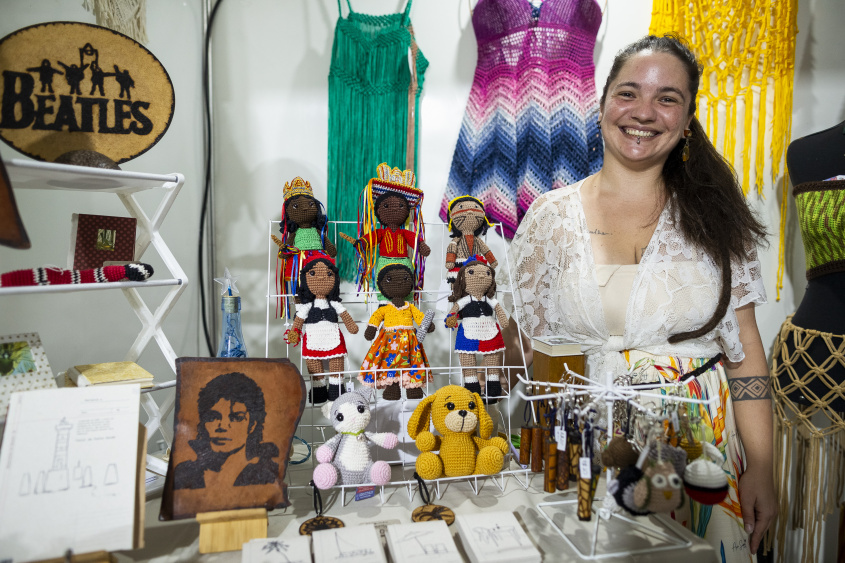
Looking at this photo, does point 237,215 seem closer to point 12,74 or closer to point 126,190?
point 126,190

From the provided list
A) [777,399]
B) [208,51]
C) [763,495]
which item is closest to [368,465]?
[763,495]

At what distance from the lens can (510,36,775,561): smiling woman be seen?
994 mm

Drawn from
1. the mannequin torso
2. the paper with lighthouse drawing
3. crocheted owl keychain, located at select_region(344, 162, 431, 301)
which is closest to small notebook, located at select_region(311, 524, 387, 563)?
the paper with lighthouse drawing

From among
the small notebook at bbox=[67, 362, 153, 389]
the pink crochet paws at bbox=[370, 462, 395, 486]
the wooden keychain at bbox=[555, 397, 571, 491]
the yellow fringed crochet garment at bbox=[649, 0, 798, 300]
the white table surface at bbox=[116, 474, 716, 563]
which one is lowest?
the white table surface at bbox=[116, 474, 716, 563]

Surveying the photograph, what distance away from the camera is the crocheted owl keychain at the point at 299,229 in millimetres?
1111

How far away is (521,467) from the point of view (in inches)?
40.7

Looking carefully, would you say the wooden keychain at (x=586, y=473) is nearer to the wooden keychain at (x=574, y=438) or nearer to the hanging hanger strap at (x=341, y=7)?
the wooden keychain at (x=574, y=438)

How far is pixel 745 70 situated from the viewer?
1.60m

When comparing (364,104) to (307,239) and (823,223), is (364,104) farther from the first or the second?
(823,223)

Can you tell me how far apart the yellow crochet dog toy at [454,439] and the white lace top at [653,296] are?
0.84ft

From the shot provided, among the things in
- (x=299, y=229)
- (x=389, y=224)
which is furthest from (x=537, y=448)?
(x=299, y=229)

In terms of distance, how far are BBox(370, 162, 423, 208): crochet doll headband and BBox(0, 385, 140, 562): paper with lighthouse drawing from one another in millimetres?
638

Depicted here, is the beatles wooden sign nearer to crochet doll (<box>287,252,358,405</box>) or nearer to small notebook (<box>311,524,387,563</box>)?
crochet doll (<box>287,252,358,405</box>)

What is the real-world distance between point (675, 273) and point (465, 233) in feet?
1.43
